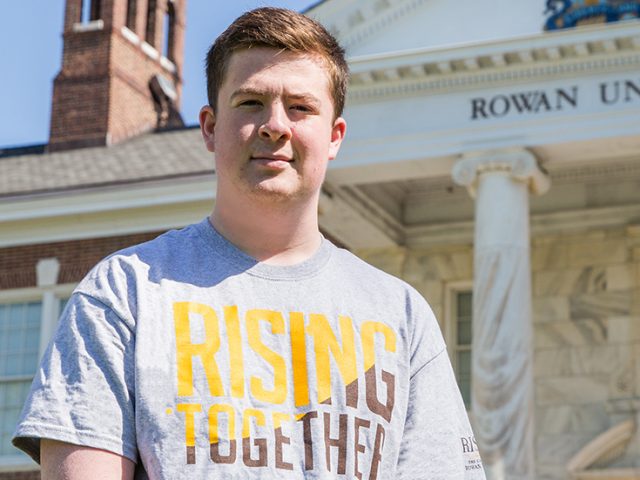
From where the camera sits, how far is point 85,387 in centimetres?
250

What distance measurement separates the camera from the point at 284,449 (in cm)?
255

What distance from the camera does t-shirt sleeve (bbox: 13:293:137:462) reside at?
247 centimetres

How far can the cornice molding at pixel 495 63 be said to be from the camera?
18094 mm

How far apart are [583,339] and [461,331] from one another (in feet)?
6.50

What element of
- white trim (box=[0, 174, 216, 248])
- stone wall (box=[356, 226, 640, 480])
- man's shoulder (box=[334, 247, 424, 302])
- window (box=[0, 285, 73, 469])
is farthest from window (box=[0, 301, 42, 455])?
man's shoulder (box=[334, 247, 424, 302])

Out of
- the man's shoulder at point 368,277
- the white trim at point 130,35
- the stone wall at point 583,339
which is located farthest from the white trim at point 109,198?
the man's shoulder at point 368,277

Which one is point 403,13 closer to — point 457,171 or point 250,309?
point 457,171

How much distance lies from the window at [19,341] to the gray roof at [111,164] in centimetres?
164

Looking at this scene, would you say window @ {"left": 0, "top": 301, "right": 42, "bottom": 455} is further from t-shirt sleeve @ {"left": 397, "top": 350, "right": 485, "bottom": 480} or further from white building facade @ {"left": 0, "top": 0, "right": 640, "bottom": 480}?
t-shirt sleeve @ {"left": 397, "top": 350, "right": 485, "bottom": 480}

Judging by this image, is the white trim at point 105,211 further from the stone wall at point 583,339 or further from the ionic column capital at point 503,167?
the stone wall at point 583,339

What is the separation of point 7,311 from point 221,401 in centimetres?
1976

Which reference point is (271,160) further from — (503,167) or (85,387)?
(503,167)

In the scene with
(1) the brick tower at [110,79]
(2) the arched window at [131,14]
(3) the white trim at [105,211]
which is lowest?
(3) the white trim at [105,211]

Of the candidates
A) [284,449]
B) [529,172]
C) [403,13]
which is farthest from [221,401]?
[403,13]
